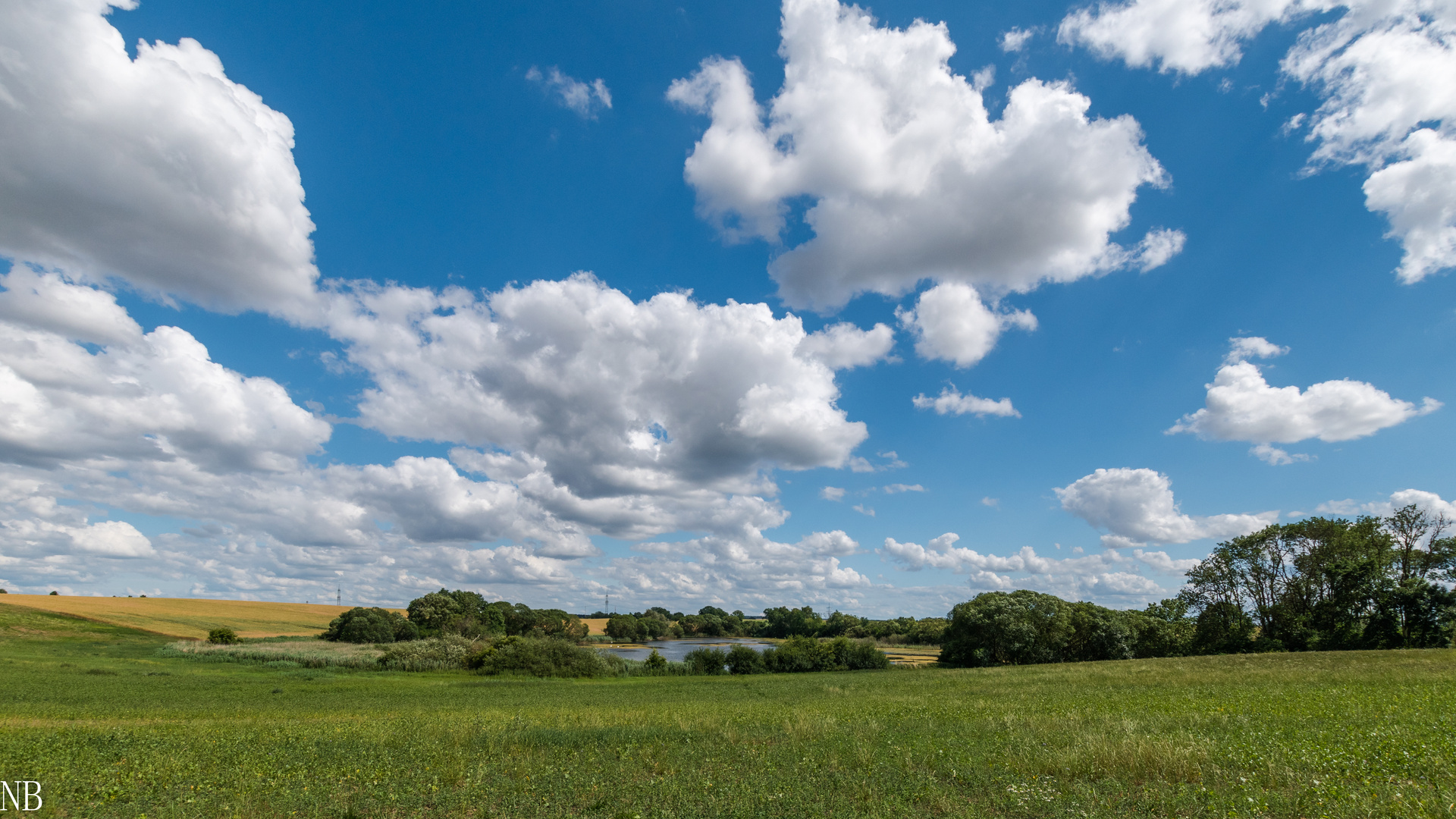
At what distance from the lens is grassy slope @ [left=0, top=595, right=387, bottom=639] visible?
9431 centimetres

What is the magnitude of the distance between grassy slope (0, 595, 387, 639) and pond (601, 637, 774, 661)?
203ft

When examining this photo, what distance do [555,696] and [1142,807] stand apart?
35004 mm

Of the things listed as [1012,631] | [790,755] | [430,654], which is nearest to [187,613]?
[430,654]

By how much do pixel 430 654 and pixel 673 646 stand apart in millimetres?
95914

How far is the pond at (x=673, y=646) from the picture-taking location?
355 ft

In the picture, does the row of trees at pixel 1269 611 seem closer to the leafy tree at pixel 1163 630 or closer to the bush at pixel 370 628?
the leafy tree at pixel 1163 630

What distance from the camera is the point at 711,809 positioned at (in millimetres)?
10453

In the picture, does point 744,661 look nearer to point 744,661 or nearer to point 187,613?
point 744,661

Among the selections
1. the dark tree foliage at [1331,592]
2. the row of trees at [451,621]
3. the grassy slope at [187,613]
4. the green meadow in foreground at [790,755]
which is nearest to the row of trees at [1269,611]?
the dark tree foliage at [1331,592]

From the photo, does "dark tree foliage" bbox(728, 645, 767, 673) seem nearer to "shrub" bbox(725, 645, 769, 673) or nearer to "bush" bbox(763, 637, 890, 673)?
"shrub" bbox(725, 645, 769, 673)

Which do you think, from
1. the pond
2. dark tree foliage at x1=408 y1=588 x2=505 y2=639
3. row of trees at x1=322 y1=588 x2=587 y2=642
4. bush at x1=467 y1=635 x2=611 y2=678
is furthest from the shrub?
dark tree foliage at x1=408 y1=588 x2=505 y2=639

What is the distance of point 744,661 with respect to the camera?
228ft

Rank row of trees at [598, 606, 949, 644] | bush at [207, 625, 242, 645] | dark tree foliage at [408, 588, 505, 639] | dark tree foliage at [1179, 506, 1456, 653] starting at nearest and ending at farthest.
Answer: dark tree foliage at [1179, 506, 1456, 653] → bush at [207, 625, 242, 645] → dark tree foliage at [408, 588, 505, 639] → row of trees at [598, 606, 949, 644]

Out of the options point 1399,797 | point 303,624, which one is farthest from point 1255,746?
point 303,624
